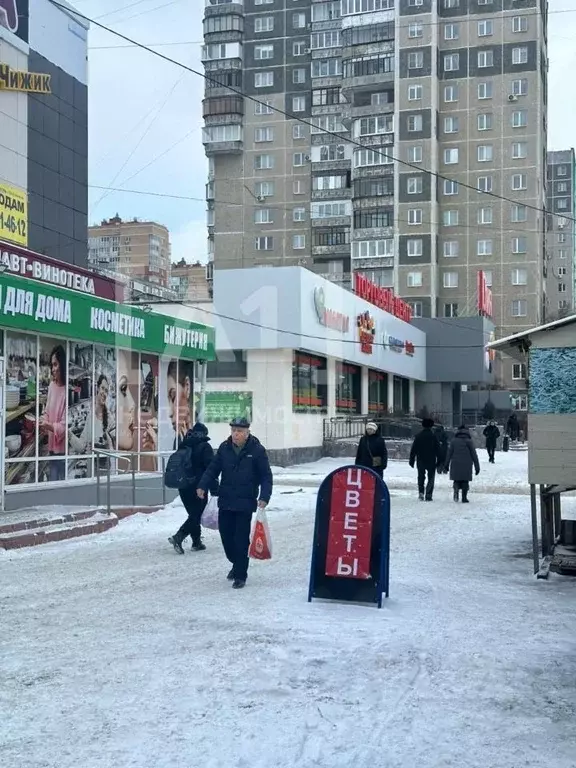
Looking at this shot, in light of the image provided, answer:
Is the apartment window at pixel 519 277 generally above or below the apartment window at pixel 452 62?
below

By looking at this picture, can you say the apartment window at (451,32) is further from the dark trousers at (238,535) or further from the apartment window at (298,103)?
the dark trousers at (238,535)

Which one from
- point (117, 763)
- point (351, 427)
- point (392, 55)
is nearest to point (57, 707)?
point (117, 763)

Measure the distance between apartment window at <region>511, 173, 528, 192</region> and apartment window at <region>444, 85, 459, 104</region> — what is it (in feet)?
25.2

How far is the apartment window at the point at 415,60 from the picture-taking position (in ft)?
229

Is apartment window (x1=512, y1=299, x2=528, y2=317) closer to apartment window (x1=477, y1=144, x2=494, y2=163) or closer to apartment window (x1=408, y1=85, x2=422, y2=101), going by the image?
apartment window (x1=477, y1=144, x2=494, y2=163)

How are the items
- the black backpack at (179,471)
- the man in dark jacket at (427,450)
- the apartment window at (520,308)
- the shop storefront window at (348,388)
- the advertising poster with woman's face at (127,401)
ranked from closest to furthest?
the black backpack at (179,471) → the advertising poster with woman's face at (127,401) → the man in dark jacket at (427,450) → the shop storefront window at (348,388) → the apartment window at (520,308)

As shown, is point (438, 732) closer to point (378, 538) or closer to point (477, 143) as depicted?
point (378, 538)

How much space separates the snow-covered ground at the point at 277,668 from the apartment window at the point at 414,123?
6392 centimetres

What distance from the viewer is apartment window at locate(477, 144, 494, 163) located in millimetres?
71375

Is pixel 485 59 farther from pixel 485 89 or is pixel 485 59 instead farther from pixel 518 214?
pixel 518 214

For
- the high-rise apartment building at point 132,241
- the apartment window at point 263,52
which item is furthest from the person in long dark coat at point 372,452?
the high-rise apartment building at point 132,241

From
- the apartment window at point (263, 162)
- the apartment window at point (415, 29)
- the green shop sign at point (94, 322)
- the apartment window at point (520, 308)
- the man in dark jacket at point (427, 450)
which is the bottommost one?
the man in dark jacket at point (427, 450)

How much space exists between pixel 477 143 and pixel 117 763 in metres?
71.8

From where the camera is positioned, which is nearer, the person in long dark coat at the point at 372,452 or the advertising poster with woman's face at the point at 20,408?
the advertising poster with woman's face at the point at 20,408
